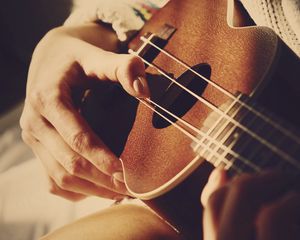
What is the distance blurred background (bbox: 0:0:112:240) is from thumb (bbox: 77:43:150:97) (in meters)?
0.33

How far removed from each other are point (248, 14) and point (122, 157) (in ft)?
1.16

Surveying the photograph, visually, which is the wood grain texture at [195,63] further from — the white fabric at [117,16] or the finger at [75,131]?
the white fabric at [117,16]

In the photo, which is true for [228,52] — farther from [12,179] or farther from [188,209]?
[12,179]

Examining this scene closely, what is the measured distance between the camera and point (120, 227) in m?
0.62

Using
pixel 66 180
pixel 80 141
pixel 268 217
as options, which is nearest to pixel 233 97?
pixel 268 217

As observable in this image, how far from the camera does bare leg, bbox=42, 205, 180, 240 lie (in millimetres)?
601

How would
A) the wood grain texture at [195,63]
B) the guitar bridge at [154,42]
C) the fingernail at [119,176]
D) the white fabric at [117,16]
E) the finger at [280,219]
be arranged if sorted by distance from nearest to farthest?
the finger at [280,219] → the wood grain texture at [195,63] → the fingernail at [119,176] → the guitar bridge at [154,42] → the white fabric at [117,16]

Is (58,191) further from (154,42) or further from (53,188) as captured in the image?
(154,42)

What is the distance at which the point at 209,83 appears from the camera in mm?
493

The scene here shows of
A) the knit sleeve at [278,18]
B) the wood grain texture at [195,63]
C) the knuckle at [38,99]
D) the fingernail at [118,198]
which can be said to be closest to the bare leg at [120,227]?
the fingernail at [118,198]

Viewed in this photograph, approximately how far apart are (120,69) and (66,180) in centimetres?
26

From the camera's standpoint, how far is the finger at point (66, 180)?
25.7 inches

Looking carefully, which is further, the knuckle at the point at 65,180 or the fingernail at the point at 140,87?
the knuckle at the point at 65,180

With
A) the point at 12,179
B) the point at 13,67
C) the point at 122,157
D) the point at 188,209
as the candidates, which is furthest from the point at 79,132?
the point at 13,67
